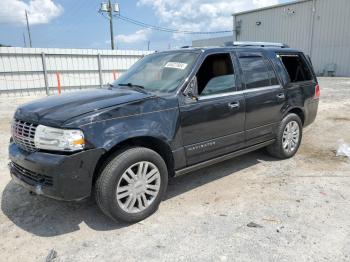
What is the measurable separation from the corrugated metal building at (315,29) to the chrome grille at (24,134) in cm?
2483

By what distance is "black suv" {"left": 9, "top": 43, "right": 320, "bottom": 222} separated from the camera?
9.82ft

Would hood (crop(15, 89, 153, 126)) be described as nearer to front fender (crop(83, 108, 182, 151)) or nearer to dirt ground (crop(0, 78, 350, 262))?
front fender (crop(83, 108, 182, 151))

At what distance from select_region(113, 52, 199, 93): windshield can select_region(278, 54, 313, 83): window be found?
195cm

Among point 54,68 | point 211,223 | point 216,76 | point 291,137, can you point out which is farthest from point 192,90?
point 54,68

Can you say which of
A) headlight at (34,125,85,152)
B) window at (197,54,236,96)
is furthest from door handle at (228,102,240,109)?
headlight at (34,125,85,152)

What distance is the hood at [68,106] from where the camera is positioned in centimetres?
307

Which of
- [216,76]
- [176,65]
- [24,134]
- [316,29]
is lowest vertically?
[24,134]

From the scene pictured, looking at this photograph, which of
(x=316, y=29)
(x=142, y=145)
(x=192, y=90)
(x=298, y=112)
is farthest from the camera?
(x=316, y=29)

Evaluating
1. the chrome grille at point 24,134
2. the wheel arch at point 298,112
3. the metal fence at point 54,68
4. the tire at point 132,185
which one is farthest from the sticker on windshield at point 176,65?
the metal fence at point 54,68

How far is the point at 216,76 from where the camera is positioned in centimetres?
414

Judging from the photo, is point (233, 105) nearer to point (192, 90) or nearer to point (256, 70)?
point (192, 90)

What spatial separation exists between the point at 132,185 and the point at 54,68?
14.7m

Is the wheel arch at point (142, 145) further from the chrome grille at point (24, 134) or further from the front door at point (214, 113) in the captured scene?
the chrome grille at point (24, 134)

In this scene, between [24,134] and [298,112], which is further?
[298,112]
